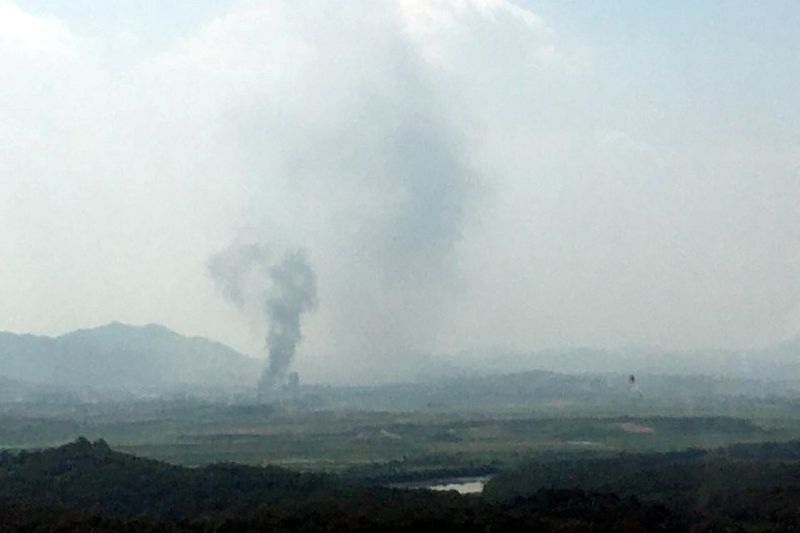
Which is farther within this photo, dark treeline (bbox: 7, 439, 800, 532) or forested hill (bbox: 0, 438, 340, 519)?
forested hill (bbox: 0, 438, 340, 519)

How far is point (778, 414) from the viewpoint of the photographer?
315ft

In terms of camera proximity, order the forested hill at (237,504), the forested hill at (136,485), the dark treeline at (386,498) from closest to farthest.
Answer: the forested hill at (237,504), the dark treeline at (386,498), the forested hill at (136,485)

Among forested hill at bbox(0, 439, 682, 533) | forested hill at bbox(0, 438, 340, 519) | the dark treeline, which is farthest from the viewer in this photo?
forested hill at bbox(0, 438, 340, 519)

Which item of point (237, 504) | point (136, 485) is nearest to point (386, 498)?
point (237, 504)

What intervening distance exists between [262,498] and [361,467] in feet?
68.2

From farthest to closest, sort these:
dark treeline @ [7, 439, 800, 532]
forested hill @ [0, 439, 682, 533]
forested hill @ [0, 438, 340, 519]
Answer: forested hill @ [0, 438, 340, 519] → dark treeline @ [7, 439, 800, 532] → forested hill @ [0, 439, 682, 533]

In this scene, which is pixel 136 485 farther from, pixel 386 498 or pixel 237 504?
pixel 386 498

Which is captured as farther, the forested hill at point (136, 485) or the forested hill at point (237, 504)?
the forested hill at point (136, 485)

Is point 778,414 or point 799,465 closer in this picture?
point 799,465

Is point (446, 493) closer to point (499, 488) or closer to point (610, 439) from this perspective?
point (499, 488)

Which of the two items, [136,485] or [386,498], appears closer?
[386,498]

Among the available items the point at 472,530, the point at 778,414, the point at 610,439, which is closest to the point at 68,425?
the point at 610,439

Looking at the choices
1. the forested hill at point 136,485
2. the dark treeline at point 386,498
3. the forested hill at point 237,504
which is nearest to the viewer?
the forested hill at point 237,504

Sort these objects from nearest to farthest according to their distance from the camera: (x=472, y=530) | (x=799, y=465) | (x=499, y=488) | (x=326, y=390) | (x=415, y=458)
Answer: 1. (x=472, y=530)
2. (x=799, y=465)
3. (x=499, y=488)
4. (x=415, y=458)
5. (x=326, y=390)
